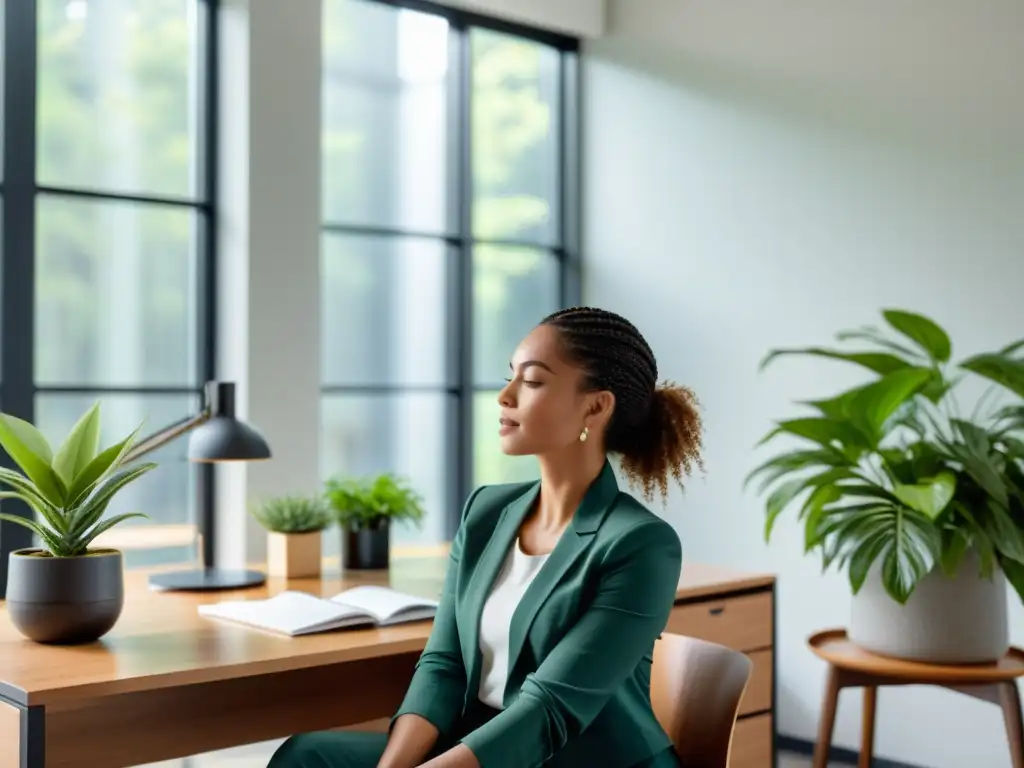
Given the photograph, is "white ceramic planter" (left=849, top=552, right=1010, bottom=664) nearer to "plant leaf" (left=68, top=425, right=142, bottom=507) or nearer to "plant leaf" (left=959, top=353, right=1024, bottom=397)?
"plant leaf" (left=959, top=353, right=1024, bottom=397)

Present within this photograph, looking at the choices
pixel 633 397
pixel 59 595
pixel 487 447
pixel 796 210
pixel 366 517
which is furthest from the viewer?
pixel 487 447

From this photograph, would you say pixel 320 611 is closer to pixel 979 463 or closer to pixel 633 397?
pixel 633 397

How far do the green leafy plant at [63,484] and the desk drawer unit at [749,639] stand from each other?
1.32 m

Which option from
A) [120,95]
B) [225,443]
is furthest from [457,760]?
[120,95]

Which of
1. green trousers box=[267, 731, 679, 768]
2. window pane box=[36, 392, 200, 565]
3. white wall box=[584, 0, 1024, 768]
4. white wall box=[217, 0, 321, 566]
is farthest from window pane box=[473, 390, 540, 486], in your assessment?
green trousers box=[267, 731, 679, 768]

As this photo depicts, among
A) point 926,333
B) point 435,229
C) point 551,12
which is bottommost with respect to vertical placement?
point 926,333

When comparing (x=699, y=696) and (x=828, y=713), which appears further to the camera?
(x=828, y=713)

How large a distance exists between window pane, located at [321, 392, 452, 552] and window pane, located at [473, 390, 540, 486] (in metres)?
0.12

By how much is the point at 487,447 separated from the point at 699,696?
2625 mm

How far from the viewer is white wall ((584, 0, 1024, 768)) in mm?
3795

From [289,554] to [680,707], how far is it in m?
1.29

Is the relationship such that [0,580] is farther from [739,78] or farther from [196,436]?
[739,78]

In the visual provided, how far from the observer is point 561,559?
6.60 ft

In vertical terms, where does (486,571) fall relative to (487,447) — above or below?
below
